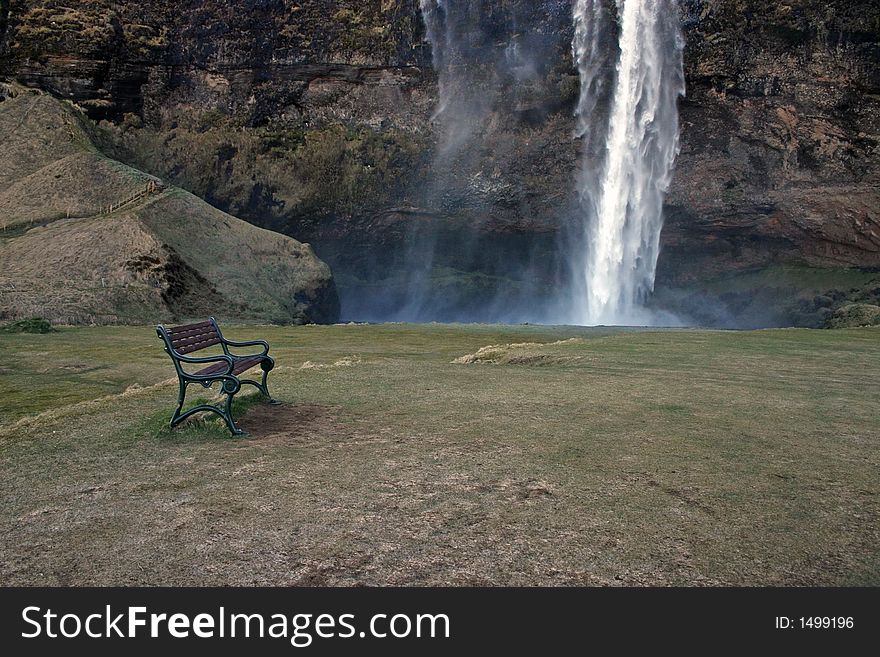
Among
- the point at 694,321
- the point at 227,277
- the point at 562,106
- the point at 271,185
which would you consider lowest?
the point at 694,321

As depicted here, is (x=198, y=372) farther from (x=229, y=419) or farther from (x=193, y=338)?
(x=229, y=419)

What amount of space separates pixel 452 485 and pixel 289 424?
9.17ft

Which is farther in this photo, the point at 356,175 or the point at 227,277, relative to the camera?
the point at 356,175

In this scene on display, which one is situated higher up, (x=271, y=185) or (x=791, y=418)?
(x=271, y=185)

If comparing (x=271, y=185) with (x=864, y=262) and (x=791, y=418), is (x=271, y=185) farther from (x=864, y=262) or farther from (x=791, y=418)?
(x=791, y=418)

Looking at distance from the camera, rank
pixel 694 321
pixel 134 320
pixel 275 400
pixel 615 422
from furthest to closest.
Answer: pixel 694 321, pixel 134 320, pixel 275 400, pixel 615 422

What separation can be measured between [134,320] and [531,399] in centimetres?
2727

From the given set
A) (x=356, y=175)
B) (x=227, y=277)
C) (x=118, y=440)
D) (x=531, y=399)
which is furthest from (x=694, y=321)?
(x=118, y=440)

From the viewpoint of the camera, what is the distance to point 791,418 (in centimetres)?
805

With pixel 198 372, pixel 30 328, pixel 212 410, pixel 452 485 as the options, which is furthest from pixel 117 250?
pixel 452 485

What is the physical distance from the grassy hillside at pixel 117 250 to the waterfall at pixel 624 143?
18.9 metres
